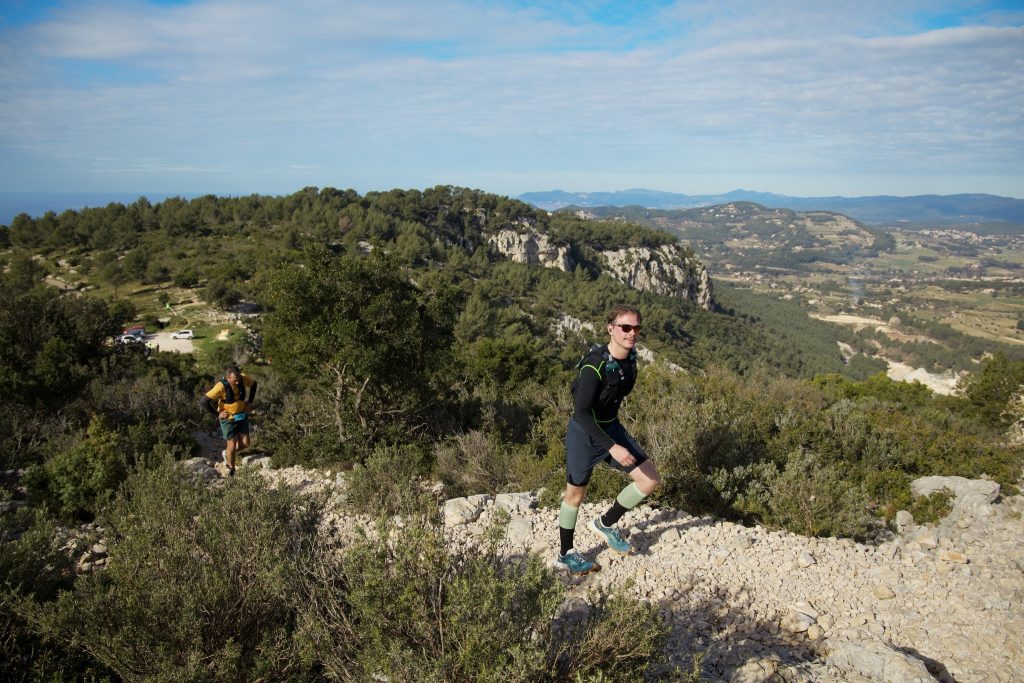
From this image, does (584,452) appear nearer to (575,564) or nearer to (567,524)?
(567,524)

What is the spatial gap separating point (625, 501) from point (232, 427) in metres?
4.66

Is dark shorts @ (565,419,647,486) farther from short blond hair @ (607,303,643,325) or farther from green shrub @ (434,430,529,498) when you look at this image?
green shrub @ (434,430,529,498)

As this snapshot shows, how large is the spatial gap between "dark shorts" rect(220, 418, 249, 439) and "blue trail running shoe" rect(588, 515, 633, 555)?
4.35 meters

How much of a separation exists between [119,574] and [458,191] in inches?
2717

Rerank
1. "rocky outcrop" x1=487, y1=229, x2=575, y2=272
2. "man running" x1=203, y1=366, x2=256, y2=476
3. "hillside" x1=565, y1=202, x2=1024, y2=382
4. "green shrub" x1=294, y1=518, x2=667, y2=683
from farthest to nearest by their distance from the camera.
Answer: "hillside" x1=565, y1=202, x2=1024, y2=382 < "rocky outcrop" x1=487, y1=229, x2=575, y2=272 < "man running" x1=203, y1=366, x2=256, y2=476 < "green shrub" x1=294, y1=518, x2=667, y2=683

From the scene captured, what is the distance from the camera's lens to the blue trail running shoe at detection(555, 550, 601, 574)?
11.9ft

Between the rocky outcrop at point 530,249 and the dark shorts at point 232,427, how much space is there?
2145 inches

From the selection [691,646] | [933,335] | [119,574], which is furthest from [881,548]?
[933,335]

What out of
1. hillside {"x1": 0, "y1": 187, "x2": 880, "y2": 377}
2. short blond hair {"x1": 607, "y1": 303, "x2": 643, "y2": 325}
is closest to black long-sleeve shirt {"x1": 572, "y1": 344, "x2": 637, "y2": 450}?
short blond hair {"x1": 607, "y1": 303, "x2": 643, "y2": 325}

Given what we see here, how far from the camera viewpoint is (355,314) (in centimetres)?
672

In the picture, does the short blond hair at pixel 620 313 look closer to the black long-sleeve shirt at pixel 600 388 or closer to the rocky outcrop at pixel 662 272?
the black long-sleeve shirt at pixel 600 388

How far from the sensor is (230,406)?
5969 millimetres

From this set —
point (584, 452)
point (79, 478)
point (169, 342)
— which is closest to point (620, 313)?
point (584, 452)

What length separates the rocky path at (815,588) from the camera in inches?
118
